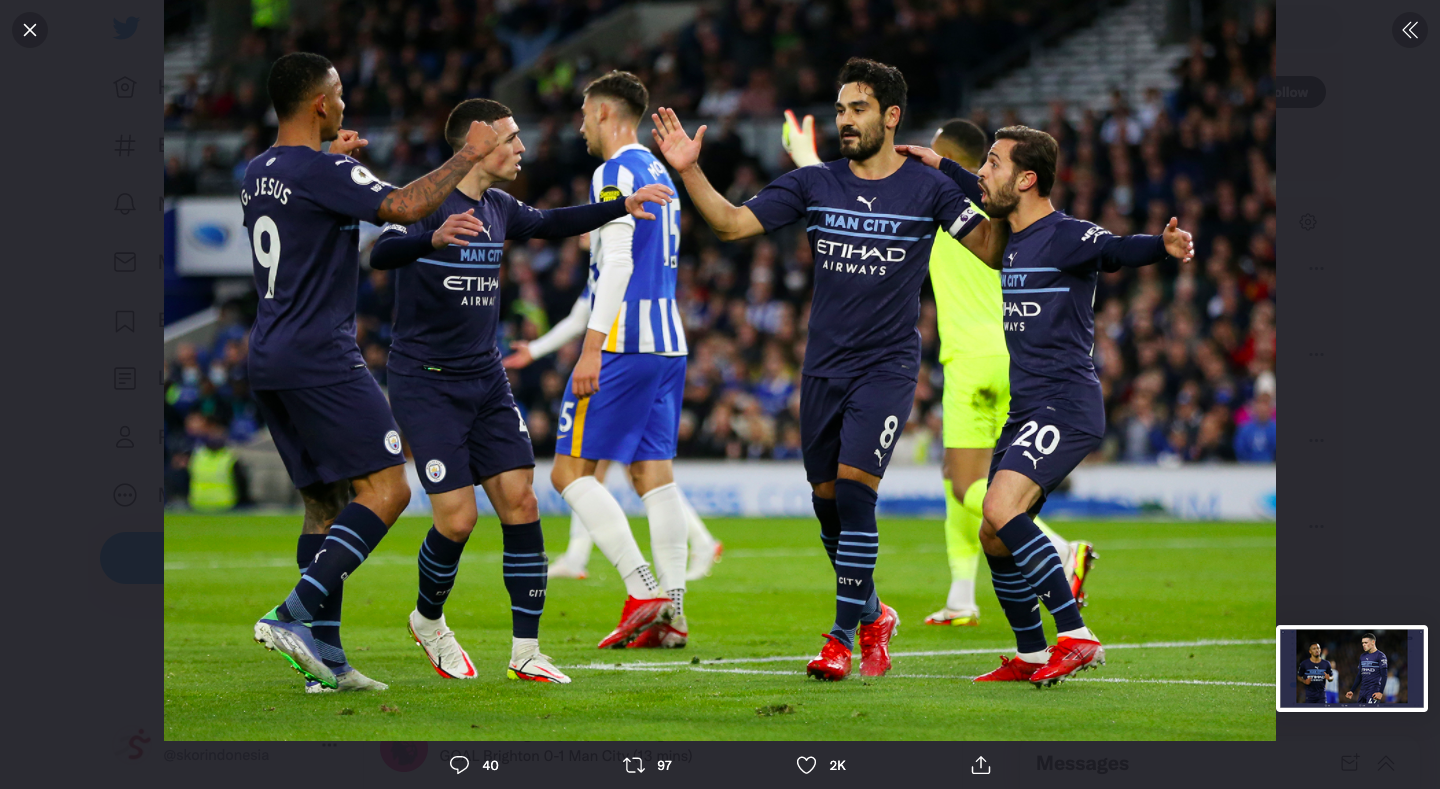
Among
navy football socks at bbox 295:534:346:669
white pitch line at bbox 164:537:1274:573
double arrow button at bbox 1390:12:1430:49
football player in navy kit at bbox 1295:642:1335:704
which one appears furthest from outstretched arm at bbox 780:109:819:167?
white pitch line at bbox 164:537:1274:573

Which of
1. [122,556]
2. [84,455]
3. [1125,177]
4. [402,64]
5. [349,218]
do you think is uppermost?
[402,64]

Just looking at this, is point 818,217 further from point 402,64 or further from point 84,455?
point 402,64

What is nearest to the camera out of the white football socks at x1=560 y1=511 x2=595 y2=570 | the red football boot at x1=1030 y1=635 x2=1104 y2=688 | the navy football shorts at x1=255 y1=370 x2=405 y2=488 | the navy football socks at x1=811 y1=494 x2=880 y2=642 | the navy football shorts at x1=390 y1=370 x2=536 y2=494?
the navy football shorts at x1=255 y1=370 x2=405 y2=488

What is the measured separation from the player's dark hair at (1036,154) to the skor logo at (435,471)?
268cm

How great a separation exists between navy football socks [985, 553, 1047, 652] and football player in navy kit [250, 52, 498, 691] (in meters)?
2.55

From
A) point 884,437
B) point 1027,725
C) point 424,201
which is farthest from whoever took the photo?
point 884,437

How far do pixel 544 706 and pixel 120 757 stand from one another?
81.7 inches

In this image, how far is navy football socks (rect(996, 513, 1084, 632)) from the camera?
20.3ft

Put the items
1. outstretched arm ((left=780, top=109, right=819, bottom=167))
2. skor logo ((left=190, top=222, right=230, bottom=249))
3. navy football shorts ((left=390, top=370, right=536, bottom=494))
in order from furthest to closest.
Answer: skor logo ((left=190, top=222, right=230, bottom=249)) → outstretched arm ((left=780, top=109, right=819, bottom=167)) → navy football shorts ((left=390, top=370, right=536, bottom=494))

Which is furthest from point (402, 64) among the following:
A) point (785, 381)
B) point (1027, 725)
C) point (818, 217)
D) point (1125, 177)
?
point (1027, 725)

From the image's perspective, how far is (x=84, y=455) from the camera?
381cm

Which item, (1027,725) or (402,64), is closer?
(1027,725)

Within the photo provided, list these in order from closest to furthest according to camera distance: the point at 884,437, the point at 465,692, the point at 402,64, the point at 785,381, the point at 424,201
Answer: the point at 424,201
the point at 465,692
the point at 884,437
the point at 785,381
the point at 402,64

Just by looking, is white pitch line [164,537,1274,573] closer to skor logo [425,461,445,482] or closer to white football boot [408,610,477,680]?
white football boot [408,610,477,680]
